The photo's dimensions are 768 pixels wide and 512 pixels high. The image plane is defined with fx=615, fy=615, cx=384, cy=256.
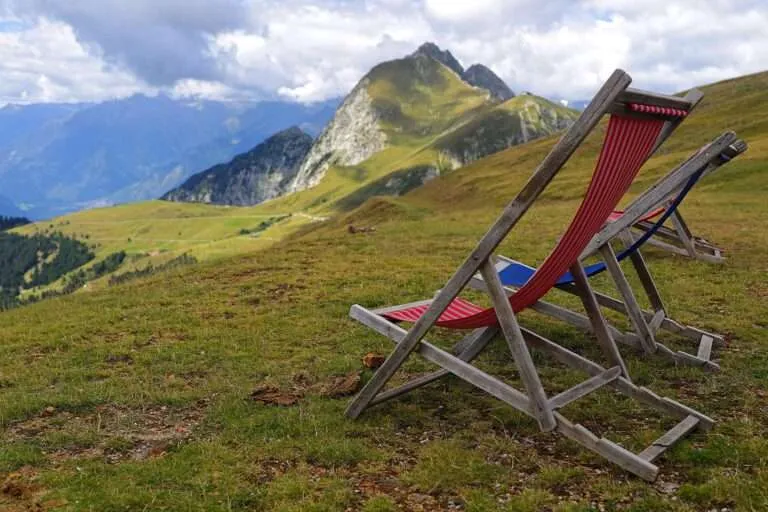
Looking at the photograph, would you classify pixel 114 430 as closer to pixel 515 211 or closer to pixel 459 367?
pixel 459 367

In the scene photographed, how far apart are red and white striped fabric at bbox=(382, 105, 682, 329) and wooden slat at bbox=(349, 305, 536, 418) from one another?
1.36 feet

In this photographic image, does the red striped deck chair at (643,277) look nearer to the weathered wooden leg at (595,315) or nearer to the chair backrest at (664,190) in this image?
the chair backrest at (664,190)

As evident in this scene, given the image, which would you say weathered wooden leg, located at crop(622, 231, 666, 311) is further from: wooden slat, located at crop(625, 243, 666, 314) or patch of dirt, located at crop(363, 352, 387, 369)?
patch of dirt, located at crop(363, 352, 387, 369)

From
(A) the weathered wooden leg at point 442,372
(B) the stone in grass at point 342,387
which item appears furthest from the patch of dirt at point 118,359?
(A) the weathered wooden leg at point 442,372

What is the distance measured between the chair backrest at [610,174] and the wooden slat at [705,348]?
366 cm

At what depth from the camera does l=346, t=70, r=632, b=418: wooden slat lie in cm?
572

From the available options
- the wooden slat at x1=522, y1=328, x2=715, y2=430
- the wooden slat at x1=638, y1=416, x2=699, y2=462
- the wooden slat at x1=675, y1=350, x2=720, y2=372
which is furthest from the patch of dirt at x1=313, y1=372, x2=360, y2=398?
the wooden slat at x1=675, y1=350, x2=720, y2=372

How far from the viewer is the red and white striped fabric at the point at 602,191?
6312 mm

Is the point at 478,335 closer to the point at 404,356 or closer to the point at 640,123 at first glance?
the point at 404,356

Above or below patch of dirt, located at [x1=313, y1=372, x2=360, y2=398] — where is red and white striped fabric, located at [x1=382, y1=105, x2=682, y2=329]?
above

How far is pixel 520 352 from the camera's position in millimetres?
6527

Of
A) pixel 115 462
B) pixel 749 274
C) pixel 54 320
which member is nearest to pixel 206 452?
pixel 115 462

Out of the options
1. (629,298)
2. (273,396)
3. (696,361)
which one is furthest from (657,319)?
(273,396)

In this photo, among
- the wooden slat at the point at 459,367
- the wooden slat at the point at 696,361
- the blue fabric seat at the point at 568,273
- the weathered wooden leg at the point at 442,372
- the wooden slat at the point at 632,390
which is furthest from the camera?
the blue fabric seat at the point at 568,273
